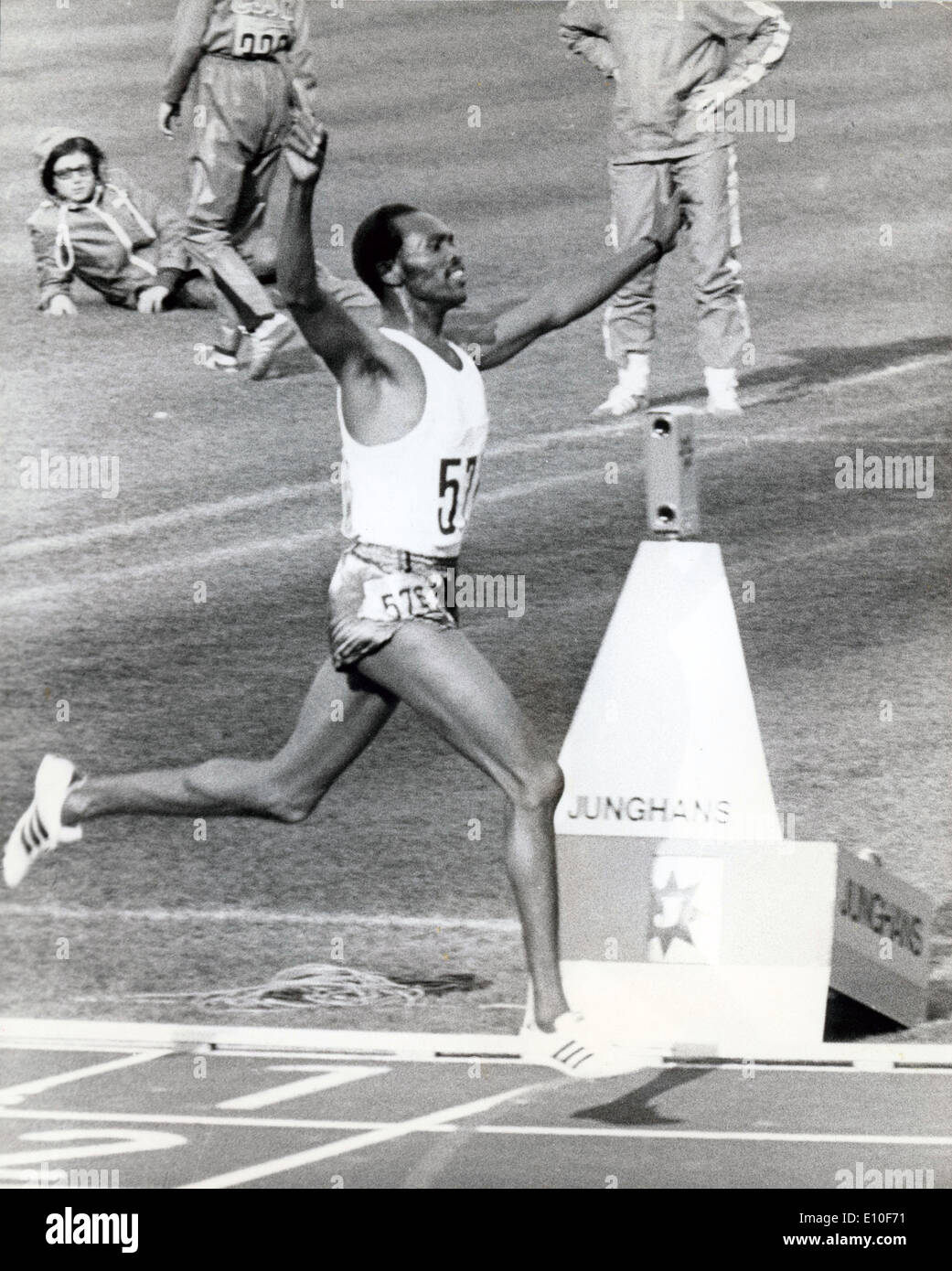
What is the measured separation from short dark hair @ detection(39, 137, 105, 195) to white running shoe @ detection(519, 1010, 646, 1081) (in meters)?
2.85

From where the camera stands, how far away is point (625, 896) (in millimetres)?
5938

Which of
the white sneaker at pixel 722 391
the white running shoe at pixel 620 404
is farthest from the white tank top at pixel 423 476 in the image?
the white sneaker at pixel 722 391

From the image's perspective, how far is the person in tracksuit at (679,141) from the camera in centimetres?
658

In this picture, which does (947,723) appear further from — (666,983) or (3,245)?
(3,245)

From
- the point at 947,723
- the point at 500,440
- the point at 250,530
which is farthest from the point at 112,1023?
the point at 947,723

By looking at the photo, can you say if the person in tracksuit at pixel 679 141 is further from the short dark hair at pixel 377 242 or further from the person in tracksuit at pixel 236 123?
the short dark hair at pixel 377 242

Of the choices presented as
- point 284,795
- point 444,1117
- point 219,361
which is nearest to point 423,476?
point 284,795

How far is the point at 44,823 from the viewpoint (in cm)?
628

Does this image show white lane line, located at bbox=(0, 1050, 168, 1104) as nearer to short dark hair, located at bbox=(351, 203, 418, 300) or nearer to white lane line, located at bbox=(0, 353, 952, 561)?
white lane line, located at bbox=(0, 353, 952, 561)

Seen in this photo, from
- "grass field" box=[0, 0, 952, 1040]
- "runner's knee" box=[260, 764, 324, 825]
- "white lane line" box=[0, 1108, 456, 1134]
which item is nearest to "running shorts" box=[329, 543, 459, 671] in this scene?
"runner's knee" box=[260, 764, 324, 825]

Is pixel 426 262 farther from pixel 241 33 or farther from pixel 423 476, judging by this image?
pixel 241 33

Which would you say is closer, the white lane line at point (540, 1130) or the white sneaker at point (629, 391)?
the white lane line at point (540, 1130)

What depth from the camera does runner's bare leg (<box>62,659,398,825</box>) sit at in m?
5.75

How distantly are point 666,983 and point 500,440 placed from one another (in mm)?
1699
